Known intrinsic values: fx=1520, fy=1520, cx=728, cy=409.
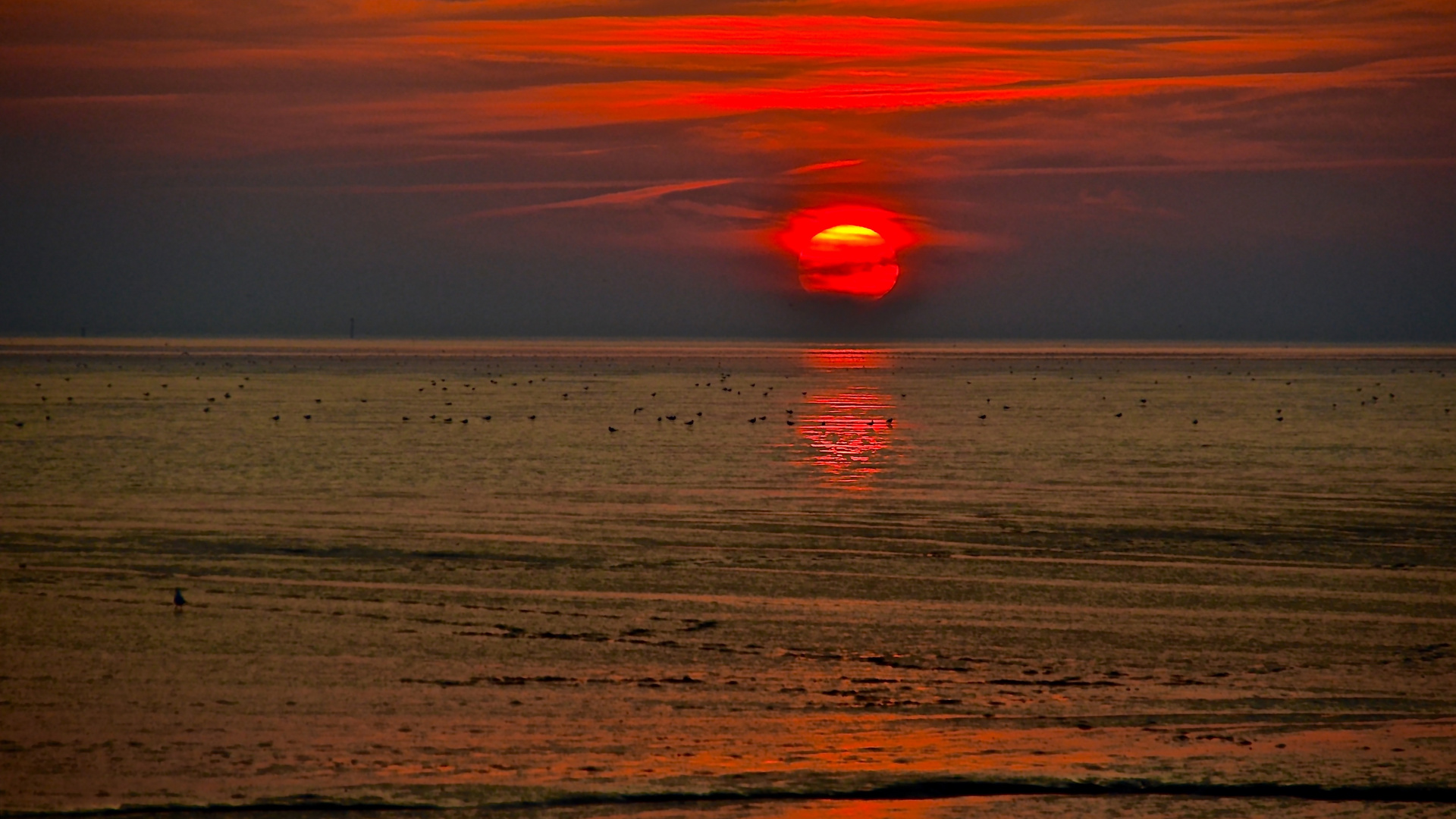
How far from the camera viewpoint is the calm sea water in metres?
11.0

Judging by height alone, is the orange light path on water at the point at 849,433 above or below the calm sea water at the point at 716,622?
above

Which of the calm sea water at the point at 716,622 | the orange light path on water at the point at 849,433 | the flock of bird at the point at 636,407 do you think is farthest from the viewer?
the flock of bird at the point at 636,407

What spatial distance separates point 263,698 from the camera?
12656 millimetres

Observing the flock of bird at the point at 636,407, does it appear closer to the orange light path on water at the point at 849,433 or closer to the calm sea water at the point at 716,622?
the orange light path on water at the point at 849,433

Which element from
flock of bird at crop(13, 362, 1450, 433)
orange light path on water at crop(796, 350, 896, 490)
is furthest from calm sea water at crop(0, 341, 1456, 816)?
flock of bird at crop(13, 362, 1450, 433)

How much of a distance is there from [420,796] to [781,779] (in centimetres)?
247

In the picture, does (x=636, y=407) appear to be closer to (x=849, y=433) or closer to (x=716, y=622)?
(x=849, y=433)

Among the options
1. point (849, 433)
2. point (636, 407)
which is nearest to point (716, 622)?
point (849, 433)

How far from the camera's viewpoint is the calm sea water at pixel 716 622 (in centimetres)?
1100

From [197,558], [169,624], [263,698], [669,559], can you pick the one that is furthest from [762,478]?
[263,698]

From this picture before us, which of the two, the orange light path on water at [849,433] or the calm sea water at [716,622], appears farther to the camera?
the orange light path on water at [849,433]

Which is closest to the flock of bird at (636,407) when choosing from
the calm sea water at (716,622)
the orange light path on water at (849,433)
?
the orange light path on water at (849,433)

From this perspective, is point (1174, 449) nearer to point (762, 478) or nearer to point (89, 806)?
point (762, 478)

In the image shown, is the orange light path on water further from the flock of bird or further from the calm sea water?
the flock of bird
